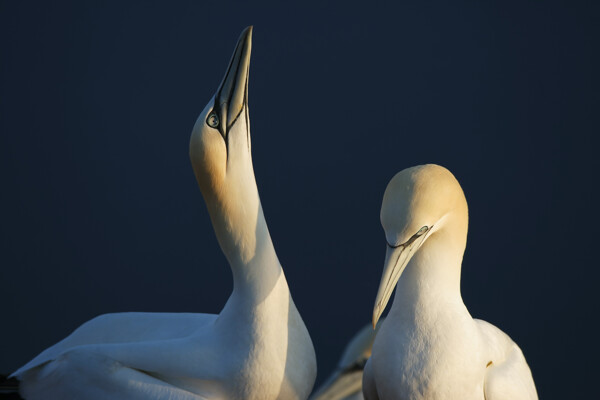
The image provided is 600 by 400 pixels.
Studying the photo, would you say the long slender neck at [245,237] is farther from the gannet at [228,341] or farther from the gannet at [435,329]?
the gannet at [435,329]

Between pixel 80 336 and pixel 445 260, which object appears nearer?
pixel 445 260

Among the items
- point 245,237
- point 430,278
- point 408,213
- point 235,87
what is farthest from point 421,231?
point 235,87

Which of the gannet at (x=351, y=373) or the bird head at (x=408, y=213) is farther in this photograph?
the gannet at (x=351, y=373)

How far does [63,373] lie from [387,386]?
898 millimetres

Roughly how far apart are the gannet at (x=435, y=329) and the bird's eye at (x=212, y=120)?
20.8 inches

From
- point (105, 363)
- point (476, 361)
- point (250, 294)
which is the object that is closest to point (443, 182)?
point (476, 361)

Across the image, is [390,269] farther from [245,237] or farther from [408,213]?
[245,237]

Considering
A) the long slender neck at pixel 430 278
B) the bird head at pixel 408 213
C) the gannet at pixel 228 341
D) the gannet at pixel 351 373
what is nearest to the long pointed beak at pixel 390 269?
the bird head at pixel 408 213

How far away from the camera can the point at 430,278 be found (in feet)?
7.60

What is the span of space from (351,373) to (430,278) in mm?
568

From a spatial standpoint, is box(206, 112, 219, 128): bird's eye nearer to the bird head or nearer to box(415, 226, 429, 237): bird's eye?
the bird head

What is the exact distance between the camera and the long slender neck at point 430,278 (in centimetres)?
231

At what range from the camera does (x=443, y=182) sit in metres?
2.21

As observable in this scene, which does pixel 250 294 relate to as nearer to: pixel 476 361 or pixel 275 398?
pixel 275 398
